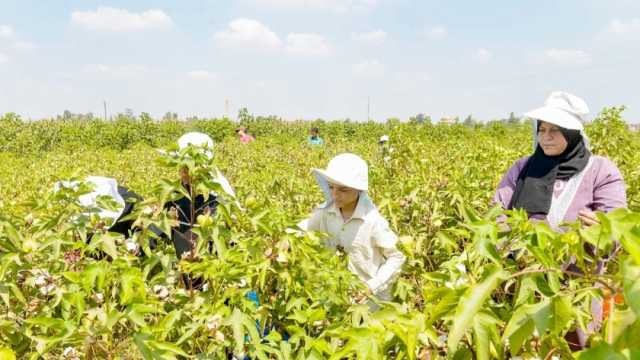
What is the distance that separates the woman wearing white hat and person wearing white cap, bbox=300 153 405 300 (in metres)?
0.60

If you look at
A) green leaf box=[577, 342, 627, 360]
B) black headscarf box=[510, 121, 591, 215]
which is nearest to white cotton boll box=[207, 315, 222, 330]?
green leaf box=[577, 342, 627, 360]

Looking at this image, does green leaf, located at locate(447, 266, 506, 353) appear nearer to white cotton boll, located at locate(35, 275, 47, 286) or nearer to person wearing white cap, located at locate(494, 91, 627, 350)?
white cotton boll, located at locate(35, 275, 47, 286)

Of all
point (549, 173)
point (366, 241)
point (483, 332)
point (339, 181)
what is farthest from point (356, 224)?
point (483, 332)

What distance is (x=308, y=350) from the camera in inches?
59.8

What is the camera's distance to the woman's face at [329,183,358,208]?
8.92ft

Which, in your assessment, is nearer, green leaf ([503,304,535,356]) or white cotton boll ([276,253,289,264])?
green leaf ([503,304,535,356])

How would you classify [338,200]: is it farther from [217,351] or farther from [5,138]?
[5,138]

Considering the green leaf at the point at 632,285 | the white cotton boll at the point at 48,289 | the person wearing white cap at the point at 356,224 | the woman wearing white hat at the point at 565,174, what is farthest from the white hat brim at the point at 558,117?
the white cotton boll at the point at 48,289

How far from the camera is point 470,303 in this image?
0.84 meters

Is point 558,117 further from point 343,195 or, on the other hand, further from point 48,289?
point 48,289

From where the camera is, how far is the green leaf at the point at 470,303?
82 centimetres

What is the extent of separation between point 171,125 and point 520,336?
80.5ft

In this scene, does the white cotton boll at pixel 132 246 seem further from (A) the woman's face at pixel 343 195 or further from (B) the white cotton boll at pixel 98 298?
(A) the woman's face at pixel 343 195

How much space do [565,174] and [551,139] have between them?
0.17 metres
